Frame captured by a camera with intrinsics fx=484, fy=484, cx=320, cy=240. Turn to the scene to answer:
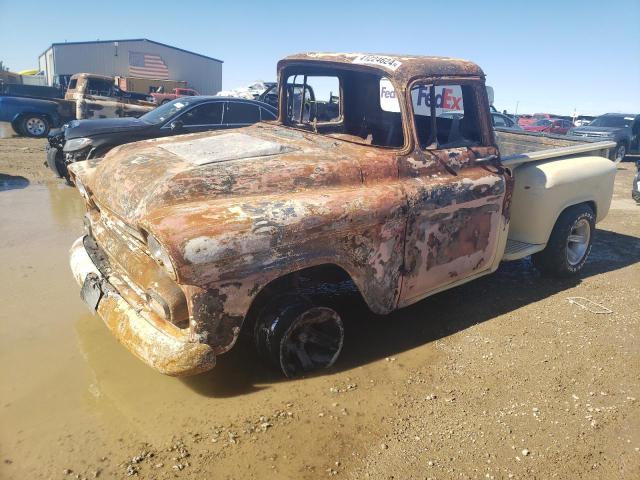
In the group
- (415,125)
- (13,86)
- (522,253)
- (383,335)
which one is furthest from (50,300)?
(13,86)

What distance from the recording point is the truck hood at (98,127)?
25.4 feet

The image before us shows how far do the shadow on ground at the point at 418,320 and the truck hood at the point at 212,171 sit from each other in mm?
1203

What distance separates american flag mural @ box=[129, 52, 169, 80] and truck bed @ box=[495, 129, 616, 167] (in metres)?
34.5

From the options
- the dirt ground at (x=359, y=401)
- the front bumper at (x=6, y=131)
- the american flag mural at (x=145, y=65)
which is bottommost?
the dirt ground at (x=359, y=401)

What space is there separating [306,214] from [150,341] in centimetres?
114

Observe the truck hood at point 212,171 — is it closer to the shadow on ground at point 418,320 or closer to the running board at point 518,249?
the shadow on ground at point 418,320

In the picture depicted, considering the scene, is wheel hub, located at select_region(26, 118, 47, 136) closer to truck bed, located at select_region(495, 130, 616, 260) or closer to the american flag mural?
truck bed, located at select_region(495, 130, 616, 260)

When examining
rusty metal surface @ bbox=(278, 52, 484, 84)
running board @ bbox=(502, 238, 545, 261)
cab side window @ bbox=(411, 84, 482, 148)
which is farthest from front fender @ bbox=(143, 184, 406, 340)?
running board @ bbox=(502, 238, 545, 261)

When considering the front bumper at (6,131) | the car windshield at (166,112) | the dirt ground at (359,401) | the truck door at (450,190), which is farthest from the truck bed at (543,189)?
the front bumper at (6,131)

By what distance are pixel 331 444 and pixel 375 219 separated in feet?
4.46

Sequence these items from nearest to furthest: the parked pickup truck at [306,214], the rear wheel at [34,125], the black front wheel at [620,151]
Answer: the parked pickup truck at [306,214]
the rear wheel at [34,125]
the black front wheel at [620,151]

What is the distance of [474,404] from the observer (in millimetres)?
3051

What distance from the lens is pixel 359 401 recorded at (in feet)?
9.92

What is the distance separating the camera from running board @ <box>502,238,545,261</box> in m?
4.28
